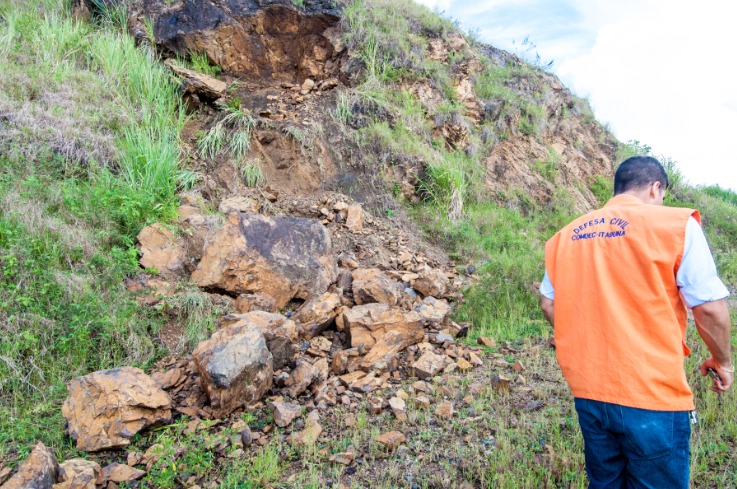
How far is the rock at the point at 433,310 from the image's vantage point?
4.82 m

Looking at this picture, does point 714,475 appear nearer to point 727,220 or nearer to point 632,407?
point 632,407

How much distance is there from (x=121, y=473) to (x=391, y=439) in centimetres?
157

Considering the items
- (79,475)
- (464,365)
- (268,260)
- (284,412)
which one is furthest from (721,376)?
(268,260)

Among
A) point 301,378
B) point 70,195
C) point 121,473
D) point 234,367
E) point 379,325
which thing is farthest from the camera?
point 70,195

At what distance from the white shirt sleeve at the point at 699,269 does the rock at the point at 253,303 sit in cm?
346

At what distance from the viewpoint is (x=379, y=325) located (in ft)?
14.1

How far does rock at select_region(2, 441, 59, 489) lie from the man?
2647 mm

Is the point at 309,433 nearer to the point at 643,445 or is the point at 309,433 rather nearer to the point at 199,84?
the point at 643,445

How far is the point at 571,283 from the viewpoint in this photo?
7.27 ft

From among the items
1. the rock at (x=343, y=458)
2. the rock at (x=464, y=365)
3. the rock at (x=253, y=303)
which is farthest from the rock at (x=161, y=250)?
the rock at (x=464, y=365)

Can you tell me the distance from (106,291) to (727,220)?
37.7 ft

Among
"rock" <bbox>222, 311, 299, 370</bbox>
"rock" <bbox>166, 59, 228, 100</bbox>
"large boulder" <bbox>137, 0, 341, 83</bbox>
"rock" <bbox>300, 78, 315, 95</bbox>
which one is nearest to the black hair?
"rock" <bbox>222, 311, 299, 370</bbox>

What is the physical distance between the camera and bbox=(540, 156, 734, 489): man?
192 cm

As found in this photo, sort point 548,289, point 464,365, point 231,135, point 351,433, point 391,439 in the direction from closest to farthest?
point 548,289 < point 391,439 < point 351,433 < point 464,365 < point 231,135
